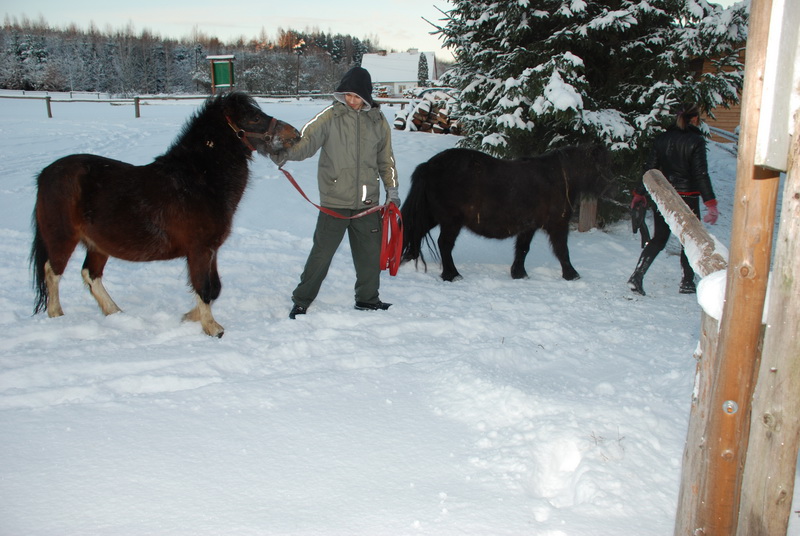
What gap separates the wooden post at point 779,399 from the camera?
1624 mm

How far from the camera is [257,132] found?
419 cm

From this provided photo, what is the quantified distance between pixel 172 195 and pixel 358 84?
5.52 ft

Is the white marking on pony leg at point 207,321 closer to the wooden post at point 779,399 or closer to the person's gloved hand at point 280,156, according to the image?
the person's gloved hand at point 280,156

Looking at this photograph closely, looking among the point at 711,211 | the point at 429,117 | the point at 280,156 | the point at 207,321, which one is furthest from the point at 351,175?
the point at 429,117

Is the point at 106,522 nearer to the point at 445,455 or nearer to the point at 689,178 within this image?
the point at 445,455

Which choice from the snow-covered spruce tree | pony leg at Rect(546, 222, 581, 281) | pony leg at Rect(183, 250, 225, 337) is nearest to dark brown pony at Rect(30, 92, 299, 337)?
pony leg at Rect(183, 250, 225, 337)

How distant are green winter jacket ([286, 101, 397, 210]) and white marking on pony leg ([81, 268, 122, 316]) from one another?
6.31ft

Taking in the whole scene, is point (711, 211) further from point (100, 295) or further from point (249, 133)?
point (100, 295)

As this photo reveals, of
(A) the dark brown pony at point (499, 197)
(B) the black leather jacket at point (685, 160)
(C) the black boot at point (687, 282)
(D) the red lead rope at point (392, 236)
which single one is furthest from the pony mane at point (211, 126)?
(C) the black boot at point (687, 282)

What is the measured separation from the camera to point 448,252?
6223mm

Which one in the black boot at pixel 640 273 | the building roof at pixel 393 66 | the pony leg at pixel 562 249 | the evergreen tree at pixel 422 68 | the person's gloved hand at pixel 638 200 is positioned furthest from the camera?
the evergreen tree at pixel 422 68

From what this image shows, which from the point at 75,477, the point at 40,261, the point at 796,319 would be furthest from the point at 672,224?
the point at 40,261

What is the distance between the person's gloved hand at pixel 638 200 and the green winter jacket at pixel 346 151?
308cm

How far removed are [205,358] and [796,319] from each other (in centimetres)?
324
